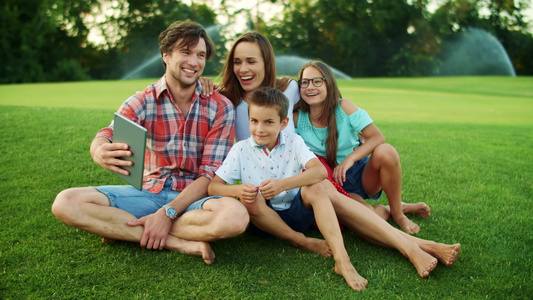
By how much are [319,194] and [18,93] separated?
37.9 ft

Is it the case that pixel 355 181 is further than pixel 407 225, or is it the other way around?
pixel 355 181

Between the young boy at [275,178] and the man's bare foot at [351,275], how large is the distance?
12cm

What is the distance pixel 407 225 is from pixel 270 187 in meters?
1.21

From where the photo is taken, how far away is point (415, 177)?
470 cm

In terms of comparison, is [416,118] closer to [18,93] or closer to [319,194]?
[319,194]

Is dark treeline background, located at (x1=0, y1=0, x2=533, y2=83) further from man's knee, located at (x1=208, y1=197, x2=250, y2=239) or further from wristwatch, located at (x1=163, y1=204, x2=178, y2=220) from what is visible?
man's knee, located at (x1=208, y1=197, x2=250, y2=239)

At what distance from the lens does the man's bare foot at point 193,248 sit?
2666mm

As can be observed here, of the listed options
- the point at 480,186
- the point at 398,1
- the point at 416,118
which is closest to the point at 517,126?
the point at 416,118

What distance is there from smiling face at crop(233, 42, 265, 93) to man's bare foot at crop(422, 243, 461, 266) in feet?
5.45

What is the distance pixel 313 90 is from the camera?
136 inches

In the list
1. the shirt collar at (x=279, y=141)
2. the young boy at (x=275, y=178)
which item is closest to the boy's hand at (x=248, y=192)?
the young boy at (x=275, y=178)

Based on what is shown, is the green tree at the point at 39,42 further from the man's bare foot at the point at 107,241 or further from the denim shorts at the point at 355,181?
the denim shorts at the point at 355,181

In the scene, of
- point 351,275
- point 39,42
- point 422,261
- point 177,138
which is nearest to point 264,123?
point 177,138

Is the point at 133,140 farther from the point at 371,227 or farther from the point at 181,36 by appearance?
the point at 371,227
